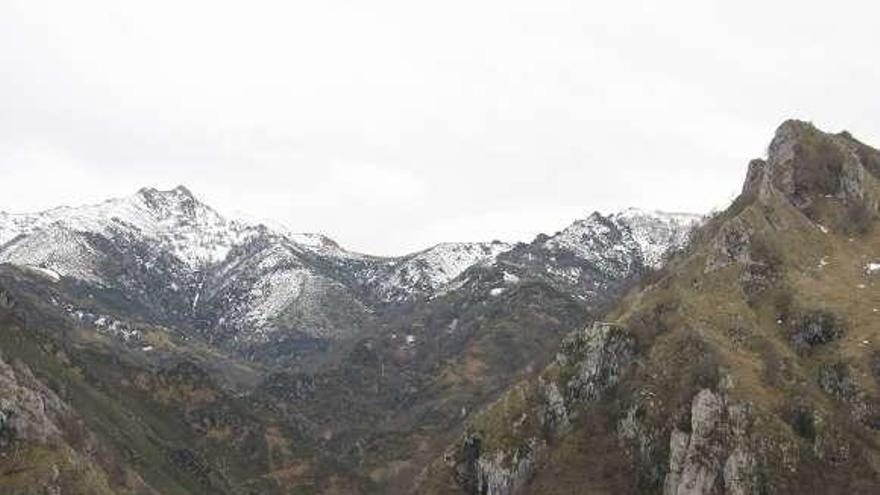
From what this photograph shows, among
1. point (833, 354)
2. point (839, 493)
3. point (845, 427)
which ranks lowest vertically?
point (839, 493)

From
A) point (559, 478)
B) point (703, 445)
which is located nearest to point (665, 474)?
point (703, 445)

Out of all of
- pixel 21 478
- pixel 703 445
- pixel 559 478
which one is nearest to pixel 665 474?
pixel 703 445

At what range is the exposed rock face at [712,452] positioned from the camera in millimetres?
173000

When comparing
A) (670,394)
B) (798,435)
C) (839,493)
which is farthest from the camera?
(670,394)

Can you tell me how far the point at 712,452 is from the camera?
177625mm

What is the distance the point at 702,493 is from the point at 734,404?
56.2 ft

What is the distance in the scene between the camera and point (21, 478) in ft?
654

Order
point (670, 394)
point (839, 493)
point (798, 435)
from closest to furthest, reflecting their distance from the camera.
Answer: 1. point (839, 493)
2. point (798, 435)
3. point (670, 394)

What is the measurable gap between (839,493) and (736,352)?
3833 cm

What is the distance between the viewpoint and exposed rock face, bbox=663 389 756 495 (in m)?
173

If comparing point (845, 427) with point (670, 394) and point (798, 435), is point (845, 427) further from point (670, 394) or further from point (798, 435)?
point (670, 394)

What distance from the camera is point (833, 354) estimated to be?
19500 cm

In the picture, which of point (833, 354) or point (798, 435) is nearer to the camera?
point (798, 435)

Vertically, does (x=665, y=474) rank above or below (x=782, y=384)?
below
